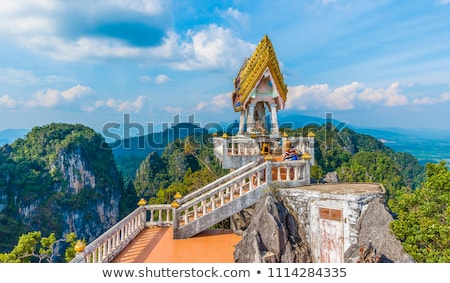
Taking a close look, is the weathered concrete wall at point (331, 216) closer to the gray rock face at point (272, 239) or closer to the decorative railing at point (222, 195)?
the gray rock face at point (272, 239)

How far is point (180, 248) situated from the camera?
7820 millimetres

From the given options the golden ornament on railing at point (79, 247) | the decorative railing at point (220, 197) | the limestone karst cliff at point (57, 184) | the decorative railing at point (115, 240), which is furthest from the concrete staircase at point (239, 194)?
the limestone karst cliff at point (57, 184)

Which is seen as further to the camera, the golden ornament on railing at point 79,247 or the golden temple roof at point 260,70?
the golden temple roof at point 260,70

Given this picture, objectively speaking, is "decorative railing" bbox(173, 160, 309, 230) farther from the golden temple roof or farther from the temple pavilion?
the golden temple roof

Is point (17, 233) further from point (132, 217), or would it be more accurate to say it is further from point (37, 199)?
point (132, 217)

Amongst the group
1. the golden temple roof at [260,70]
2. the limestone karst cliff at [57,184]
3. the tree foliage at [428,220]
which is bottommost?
the limestone karst cliff at [57,184]

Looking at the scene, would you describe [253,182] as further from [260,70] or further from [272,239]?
[260,70]

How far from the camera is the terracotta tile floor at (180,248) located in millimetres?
7333

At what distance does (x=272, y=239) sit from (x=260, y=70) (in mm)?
5821

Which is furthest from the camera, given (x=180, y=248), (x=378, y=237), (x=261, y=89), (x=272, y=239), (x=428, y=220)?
(x=261, y=89)

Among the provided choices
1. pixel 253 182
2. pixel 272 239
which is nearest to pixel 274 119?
pixel 253 182

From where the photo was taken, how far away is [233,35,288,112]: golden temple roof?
10.5 metres

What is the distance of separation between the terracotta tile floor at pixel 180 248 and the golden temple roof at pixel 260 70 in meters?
4.75
